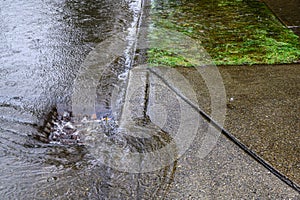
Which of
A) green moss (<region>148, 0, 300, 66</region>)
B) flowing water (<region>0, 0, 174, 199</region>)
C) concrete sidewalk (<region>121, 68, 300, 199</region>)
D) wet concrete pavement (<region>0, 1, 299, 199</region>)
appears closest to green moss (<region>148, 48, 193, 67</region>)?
green moss (<region>148, 0, 300, 66</region>)

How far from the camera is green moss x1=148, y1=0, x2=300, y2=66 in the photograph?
4.37 metres

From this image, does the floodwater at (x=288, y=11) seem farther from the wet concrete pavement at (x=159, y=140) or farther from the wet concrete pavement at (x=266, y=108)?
the wet concrete pavement at (x=159, y=140)

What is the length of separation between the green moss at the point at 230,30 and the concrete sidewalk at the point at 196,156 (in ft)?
2.83

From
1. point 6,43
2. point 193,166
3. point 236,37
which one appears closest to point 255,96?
point 193,166

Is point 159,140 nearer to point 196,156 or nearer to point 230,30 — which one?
point 196,156

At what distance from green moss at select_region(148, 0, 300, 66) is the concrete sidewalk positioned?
2.83 feet

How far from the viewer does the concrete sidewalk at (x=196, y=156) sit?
2375mm

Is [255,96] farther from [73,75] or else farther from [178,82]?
[73,75]

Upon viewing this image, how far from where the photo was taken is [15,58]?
14.3ft

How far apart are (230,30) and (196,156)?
3.07 meters

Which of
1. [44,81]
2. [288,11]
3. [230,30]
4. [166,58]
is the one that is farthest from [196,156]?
Result: [288,11]

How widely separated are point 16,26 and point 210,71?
10.9ft

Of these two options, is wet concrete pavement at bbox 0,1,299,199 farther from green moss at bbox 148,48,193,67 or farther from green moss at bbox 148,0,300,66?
green moss at bbox 148,0,300,66

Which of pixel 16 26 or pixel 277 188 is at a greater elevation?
pixel 16 26
